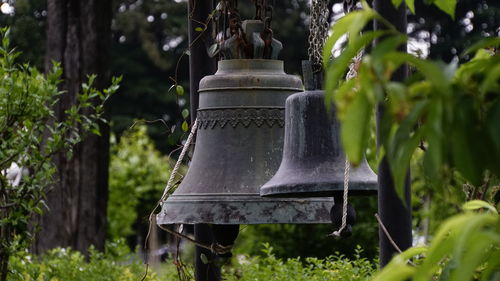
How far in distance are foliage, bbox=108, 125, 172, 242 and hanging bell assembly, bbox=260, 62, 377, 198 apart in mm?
10946

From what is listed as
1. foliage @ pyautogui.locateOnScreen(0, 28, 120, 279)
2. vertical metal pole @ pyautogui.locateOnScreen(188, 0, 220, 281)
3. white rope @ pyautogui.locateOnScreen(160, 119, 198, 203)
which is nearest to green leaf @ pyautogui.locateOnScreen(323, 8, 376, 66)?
white rope @ pyautogui.locateOnScreen(160, 119, 198, 203)

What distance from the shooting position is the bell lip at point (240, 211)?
10.6 ft

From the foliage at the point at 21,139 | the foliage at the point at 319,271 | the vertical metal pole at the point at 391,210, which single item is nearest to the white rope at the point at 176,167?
the vertical metal pole at the point at 391,210

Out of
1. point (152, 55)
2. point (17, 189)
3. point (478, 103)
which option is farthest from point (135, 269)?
point (152, 55)

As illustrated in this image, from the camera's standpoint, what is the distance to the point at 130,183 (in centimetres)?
1537

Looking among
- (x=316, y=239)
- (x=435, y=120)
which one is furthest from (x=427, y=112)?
(x=316, y=239)

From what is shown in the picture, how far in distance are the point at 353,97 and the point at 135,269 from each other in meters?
5.55

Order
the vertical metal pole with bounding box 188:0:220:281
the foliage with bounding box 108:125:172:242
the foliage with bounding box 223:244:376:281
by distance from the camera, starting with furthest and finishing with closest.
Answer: the foliage with bounding box 108:125:172:242, the foliage with bounding box 223:244:376:281, the vertical metal pole with bounding box 188:0:220:281

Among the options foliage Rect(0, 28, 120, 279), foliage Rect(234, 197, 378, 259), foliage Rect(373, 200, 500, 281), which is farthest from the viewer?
foliage Rect(234, 197, 378, 259)

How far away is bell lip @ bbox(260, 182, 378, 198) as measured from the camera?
2.89 meters

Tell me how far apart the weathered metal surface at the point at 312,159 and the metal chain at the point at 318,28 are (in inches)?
4.2

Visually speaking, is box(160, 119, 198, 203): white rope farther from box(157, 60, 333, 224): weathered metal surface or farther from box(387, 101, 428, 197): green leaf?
box(387, 101, 428, 197): green leaf

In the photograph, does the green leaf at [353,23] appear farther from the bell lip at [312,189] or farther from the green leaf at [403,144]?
the bell lip at [312,189]

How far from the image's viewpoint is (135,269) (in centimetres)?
671
